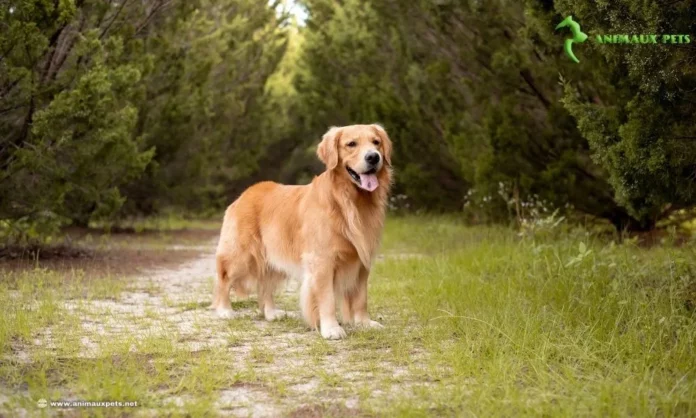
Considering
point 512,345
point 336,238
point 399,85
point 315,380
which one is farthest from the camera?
point 399,85

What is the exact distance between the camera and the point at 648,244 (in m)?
8.61

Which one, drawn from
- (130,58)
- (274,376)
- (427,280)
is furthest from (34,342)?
(130,58)

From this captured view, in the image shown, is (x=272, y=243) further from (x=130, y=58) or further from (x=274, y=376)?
(x=130, y=58)

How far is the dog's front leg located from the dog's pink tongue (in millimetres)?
566

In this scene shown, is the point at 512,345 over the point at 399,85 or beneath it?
beneath

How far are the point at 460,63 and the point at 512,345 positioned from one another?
7006 millimetres

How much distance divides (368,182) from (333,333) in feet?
3.24

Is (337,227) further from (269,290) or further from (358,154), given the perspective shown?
(269,290)

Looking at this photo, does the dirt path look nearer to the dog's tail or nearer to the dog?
the dog's tail

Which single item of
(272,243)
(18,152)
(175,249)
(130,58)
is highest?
(130,58)

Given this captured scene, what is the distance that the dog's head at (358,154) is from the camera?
16.7ft

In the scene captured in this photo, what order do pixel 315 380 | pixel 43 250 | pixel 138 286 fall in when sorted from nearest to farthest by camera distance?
1. pixel 315 380
2. pixel 138 286
3. pixel 43 250

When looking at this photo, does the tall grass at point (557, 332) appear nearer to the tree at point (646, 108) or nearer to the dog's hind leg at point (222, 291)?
the tree at point (646, 108)

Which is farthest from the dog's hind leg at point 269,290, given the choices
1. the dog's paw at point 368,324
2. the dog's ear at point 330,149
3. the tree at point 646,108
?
the tree at point 646,108
